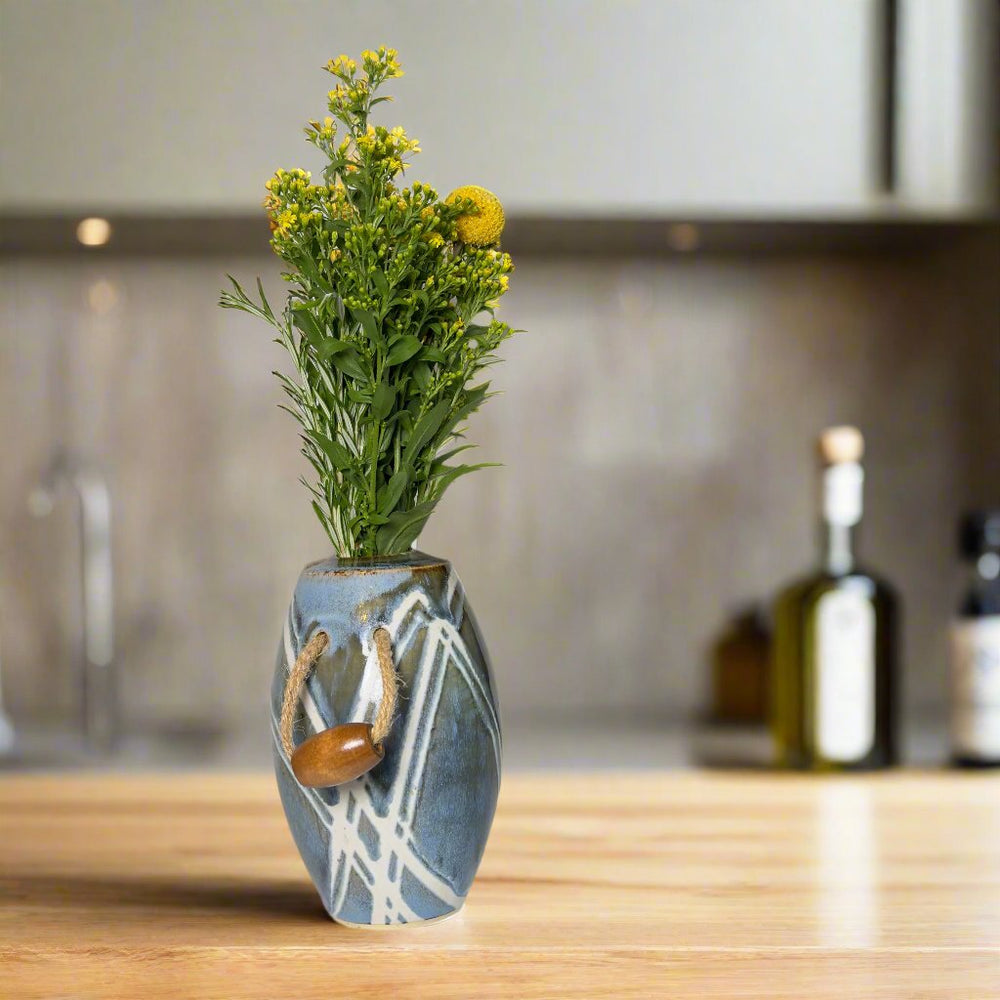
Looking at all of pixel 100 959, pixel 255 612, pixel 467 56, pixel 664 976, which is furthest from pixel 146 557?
pixel 664 976

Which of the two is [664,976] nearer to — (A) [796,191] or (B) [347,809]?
(B) [347,809]

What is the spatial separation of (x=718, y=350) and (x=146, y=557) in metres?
0.80

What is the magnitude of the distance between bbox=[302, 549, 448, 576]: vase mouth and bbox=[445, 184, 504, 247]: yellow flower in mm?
182

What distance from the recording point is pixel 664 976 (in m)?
0.62

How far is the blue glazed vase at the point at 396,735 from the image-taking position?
619 mm

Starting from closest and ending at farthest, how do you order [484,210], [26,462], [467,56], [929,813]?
[484,210], [929,813], [467,56], [26,462]

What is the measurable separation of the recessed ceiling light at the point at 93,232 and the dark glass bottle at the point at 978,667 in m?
0.99

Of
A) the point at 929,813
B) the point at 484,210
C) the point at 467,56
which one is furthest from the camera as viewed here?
the point at 467,56

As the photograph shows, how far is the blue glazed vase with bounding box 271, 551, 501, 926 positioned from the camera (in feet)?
2.03

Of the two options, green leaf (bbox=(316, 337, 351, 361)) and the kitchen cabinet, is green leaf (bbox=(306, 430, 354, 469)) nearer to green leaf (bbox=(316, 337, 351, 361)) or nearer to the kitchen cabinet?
green leaf (bbox=(316, 337, 351, 361))

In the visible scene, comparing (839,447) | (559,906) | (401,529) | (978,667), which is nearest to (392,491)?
(401,529)

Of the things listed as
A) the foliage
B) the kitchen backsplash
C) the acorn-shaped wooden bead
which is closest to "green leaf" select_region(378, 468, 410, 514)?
the foliage

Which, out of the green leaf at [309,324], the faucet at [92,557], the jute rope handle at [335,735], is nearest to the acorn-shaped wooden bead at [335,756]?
the jute rope handle at [335,735]

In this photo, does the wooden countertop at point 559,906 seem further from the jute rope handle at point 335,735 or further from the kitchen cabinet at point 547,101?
the kitchen cabinet at point 547,101
